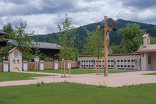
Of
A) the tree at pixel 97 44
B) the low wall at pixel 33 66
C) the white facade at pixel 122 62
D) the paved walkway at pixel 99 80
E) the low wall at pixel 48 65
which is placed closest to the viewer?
the paved walkway at pixel 99 80

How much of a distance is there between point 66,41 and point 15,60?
13720mm

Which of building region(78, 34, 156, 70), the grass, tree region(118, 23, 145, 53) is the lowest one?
the grass

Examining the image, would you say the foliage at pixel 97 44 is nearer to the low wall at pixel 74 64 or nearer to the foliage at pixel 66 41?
the foliage at pixel 66 41

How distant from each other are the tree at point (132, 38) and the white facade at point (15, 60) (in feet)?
105

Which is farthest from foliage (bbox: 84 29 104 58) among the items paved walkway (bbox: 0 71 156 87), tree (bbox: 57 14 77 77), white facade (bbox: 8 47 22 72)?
white facade (bbox: 8 47 22 72)

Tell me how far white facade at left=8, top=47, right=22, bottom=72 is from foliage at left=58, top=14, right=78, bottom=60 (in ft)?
42.8

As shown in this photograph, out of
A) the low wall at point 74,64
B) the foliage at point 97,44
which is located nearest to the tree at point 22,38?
the low wall at point 74,64

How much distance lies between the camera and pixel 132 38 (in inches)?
2312

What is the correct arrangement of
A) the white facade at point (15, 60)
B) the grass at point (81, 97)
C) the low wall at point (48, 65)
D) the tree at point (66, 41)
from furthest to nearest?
the low wall at point (48, 65) → the white facade at point (15, 60) → the tree at point (66, 41) → the grass at point (81, 97)

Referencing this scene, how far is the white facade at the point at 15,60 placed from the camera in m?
30.7

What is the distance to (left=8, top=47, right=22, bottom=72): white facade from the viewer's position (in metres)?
30.7

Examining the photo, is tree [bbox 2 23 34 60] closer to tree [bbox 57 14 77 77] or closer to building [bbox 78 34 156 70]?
building [bbox 78 34 156 70]

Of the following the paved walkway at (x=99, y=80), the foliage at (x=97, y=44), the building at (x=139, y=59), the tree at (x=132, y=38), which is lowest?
the paved walkway at (x=99, y=80)

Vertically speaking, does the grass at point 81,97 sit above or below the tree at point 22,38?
below
